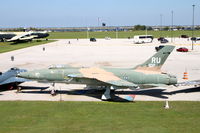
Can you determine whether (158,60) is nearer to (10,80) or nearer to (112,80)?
(112,80)

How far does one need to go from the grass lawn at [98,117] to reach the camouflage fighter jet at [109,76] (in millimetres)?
2385

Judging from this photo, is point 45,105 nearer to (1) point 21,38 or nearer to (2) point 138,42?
(2) point 138,42

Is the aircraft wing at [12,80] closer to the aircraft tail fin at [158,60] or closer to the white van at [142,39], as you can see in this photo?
the aircraft tail fin at [158,60]

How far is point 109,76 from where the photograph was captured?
23.8 m

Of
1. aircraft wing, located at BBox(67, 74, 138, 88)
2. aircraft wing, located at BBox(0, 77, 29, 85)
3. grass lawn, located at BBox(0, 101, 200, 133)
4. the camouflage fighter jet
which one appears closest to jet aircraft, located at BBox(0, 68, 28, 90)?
aircraft wing, located at BBox(0, 77, 29, 85)

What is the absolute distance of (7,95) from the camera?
25656 mm

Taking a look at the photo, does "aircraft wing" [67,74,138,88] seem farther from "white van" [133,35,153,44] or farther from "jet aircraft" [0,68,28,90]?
"white van" [133,35,153,44]

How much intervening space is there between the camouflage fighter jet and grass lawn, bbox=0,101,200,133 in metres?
2.39

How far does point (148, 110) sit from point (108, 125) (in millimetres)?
4518

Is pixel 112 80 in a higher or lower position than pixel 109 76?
lower

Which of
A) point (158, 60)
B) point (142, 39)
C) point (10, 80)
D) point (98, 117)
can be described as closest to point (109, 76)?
point (158, 60)

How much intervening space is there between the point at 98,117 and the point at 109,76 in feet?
20.2

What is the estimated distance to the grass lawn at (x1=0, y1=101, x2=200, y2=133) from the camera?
16.1m

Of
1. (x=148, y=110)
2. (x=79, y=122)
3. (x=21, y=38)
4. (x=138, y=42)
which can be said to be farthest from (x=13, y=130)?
(x=21, y=38)
